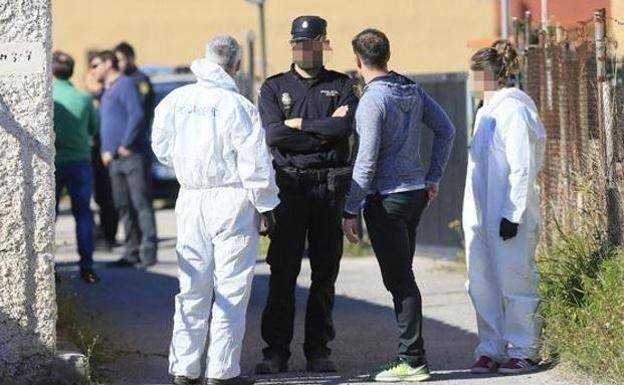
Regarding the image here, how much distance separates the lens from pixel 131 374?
846 centimetres

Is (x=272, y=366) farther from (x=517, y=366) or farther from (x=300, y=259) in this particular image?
(x=517, y=366)

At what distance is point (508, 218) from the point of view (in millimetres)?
8055

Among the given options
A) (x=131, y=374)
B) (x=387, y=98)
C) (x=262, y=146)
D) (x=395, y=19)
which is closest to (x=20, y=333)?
(x=131, y=374)

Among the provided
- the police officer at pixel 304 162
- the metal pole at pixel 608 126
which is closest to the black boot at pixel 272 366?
the police officer at pixel 304 162

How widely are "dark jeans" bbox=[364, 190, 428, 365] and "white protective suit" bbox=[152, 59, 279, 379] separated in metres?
0.68

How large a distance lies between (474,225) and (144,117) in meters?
5.97

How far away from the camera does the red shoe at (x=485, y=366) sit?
8266 mm

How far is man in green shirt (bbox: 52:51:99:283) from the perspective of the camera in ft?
40.5

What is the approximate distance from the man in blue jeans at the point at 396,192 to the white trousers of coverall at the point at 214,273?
0.62 meters

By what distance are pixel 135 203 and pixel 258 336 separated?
4.31m

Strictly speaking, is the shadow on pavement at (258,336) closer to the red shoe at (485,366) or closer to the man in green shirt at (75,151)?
the red shoe at (485,366)

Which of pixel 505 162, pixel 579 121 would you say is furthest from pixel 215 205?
pixel 579 121

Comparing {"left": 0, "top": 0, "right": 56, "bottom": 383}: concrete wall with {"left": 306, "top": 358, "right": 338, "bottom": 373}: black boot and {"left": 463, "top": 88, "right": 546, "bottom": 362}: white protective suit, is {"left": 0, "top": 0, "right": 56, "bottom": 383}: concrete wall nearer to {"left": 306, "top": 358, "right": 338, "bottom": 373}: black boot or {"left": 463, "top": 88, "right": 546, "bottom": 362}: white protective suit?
{"left": 306, "top": 358, "right": 338, "bottom": 373}: black boot

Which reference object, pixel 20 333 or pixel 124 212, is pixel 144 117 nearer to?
pixel 124 212
